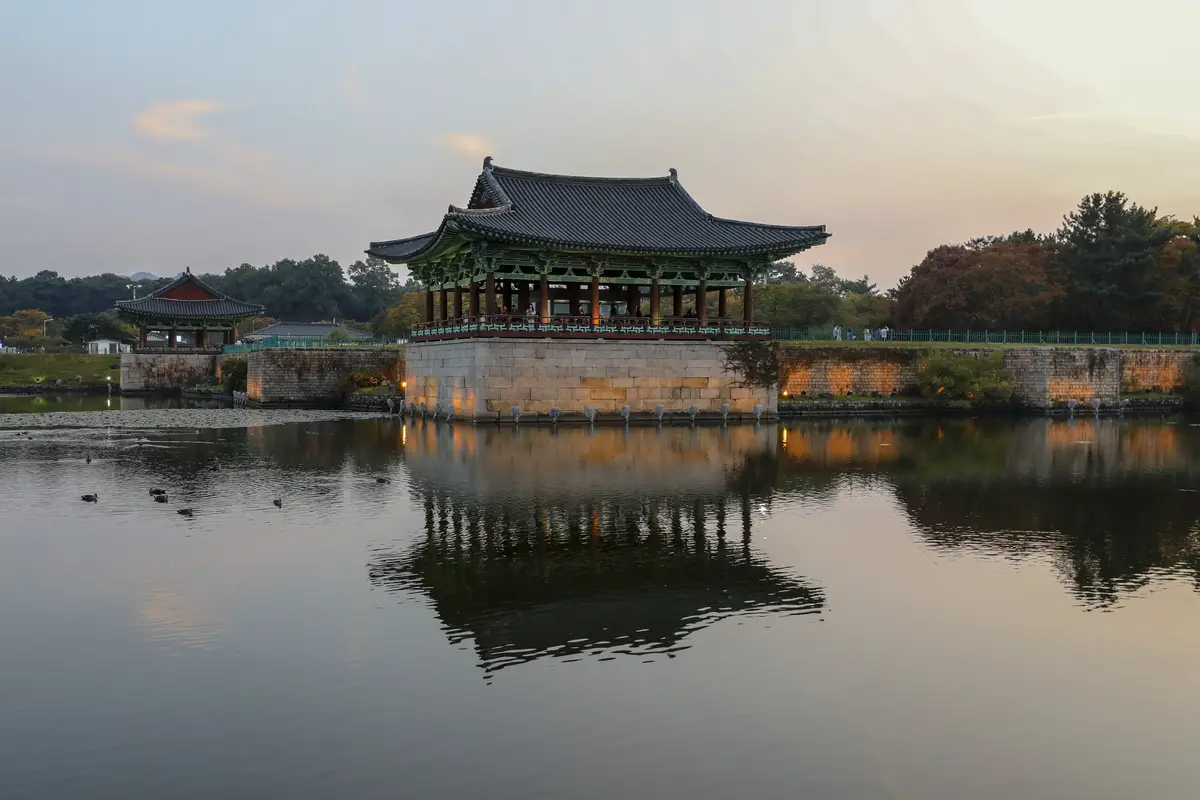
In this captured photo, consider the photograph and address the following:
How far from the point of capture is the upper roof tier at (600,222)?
45625mm

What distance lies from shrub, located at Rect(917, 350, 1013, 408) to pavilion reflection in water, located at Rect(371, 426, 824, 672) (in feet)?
112

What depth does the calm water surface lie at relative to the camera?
9.12m

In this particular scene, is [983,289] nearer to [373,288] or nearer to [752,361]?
[752,361]

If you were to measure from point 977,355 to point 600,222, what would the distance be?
26.1m

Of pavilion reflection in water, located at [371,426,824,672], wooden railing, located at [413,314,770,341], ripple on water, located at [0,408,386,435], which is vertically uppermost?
wooden railing, located at [413,314,770,341]

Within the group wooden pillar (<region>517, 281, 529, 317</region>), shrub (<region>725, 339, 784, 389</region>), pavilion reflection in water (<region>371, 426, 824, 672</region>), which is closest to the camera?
pavilion reflection in water (<region>371, 426, 824, 672</region>)

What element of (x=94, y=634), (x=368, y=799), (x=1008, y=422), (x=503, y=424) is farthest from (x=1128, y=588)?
(x=1008, y=422)

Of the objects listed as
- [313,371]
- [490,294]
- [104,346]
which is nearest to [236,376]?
[313,371]

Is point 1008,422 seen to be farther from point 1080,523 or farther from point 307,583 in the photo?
point 307,583

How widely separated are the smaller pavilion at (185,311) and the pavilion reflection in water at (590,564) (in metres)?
61.7

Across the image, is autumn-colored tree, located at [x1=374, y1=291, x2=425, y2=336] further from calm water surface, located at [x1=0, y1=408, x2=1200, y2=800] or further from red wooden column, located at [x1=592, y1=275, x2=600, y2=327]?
calm water surface, located at [x1=0, y1=408, x2=1200, y2=800]

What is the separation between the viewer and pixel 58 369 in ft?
289

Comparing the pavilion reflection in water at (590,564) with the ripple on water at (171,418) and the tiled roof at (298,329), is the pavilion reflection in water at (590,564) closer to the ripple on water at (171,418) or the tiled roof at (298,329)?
the ripple on water at (171,418)

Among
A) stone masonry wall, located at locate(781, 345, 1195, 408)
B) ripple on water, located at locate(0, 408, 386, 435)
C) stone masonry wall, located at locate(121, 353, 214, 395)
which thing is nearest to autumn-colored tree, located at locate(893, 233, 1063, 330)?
stone masonry wall, located at locate(781, 345, 1195, 408)
